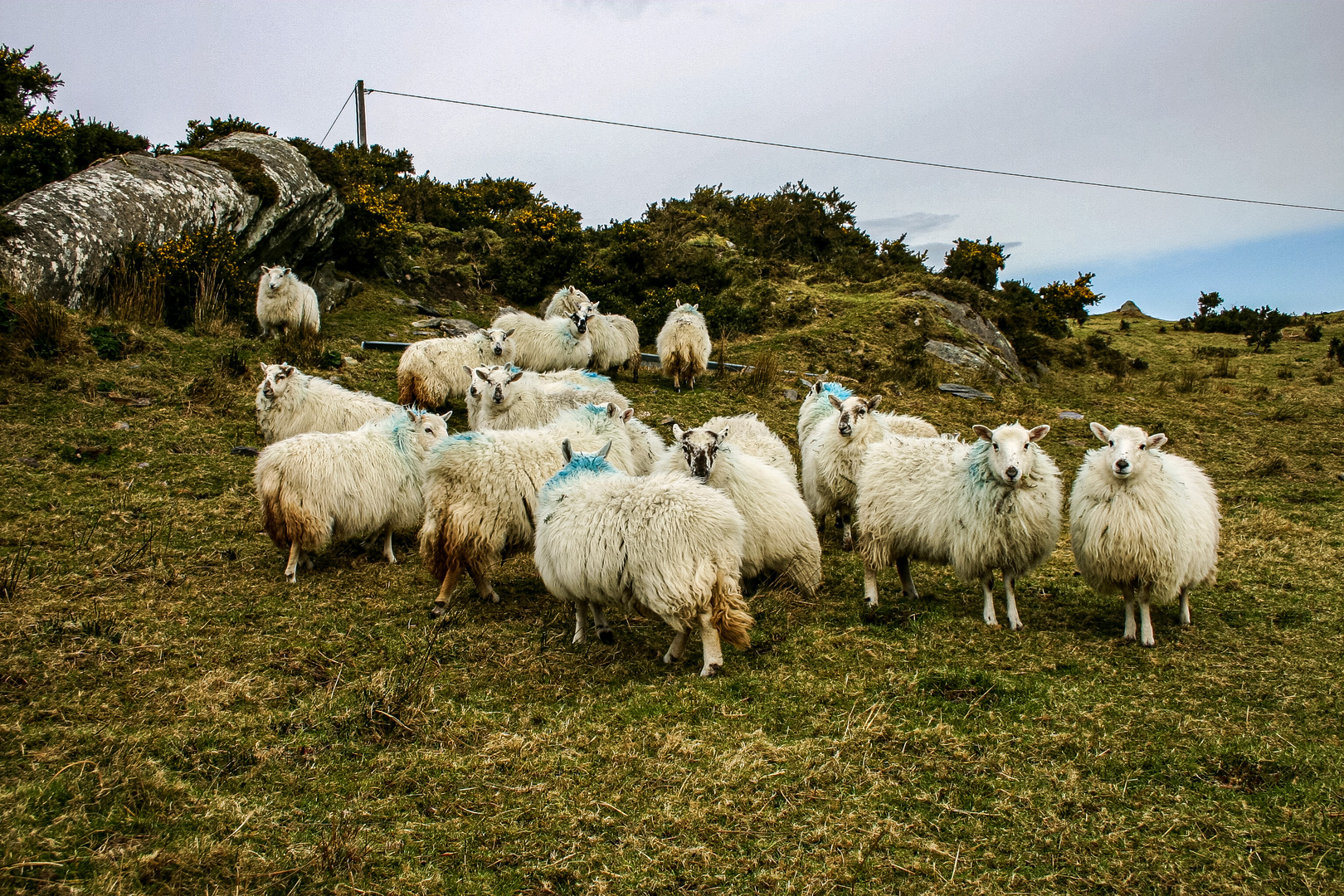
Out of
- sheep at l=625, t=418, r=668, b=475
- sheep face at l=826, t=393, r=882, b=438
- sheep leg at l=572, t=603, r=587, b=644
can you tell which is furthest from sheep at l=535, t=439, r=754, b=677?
sheep face at l=826, t=393, r=882, b=438

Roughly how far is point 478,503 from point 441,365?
20.3 feet

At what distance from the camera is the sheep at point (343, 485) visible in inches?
285

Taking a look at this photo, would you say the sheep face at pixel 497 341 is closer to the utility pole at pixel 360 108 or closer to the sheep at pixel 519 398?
the sheep at pixel 519 398

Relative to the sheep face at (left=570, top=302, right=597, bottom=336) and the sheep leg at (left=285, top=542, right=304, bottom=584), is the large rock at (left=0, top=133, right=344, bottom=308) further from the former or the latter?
the sheep leg at (left=285, top=542, right=304, bottom=584)

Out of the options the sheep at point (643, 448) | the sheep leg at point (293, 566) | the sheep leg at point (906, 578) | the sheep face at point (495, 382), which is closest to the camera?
the sheep leg at point (293, 566)

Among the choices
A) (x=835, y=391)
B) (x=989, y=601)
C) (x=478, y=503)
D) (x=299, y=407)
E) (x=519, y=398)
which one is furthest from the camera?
(x=835, y=391)

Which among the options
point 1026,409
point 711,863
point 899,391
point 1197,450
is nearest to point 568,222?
point 899,391

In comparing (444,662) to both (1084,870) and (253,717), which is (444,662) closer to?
(253,717)

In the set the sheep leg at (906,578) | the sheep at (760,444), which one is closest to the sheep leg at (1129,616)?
the sheep leg at (906,578)

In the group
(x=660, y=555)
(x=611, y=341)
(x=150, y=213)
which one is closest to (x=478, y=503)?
(x=660, y=555)

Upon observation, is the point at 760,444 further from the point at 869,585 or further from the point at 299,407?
the point at 299,407

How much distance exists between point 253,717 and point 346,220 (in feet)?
57.2

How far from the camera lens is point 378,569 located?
7848 mm

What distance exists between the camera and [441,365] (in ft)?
41.3
